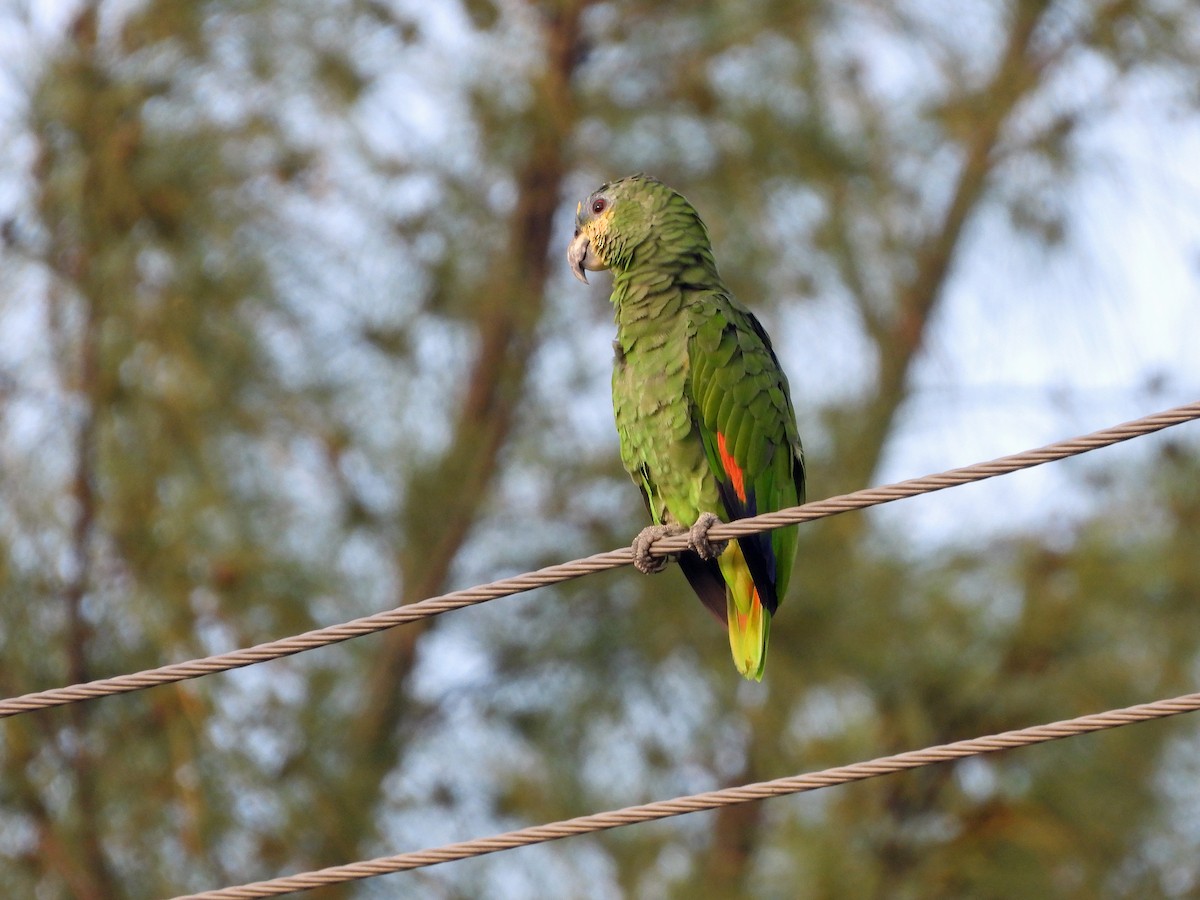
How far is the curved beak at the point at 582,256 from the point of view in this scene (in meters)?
3.58


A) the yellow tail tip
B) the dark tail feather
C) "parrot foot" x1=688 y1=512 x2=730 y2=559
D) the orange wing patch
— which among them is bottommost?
the yellow tail tip

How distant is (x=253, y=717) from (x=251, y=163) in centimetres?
189

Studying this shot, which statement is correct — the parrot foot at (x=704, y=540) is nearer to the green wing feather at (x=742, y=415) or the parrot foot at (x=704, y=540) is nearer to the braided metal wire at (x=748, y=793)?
the green wing feather at (x=742, y=415)

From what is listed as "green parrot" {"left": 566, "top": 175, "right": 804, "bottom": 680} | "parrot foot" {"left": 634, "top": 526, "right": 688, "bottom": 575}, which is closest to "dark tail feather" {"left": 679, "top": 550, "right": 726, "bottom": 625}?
"green parrot" {"left": 566, "top": 175, "right": 804, "bottom": 680}

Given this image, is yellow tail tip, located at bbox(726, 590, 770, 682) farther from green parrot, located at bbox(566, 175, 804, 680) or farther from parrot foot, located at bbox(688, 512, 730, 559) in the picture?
parrot foot, located at bbox(688, 512, 730, 559)

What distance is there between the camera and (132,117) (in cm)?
489

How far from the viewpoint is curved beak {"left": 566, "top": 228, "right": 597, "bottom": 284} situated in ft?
11.8

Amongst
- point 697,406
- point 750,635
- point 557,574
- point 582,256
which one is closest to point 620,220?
point 582,256

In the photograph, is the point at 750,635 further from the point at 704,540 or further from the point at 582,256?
the point at 582,256

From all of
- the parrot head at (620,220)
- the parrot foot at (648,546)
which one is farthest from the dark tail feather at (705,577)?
the parrot head at (620,220)

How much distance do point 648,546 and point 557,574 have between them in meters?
0.73

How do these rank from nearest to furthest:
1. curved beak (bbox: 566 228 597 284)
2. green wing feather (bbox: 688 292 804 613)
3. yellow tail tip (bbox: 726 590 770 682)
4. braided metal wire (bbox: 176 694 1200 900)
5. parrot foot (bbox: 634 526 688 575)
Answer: braided metal wire (bbox: 176 694 1200 900) → parrot foot (bbox: 634 526 688 575) → green wing feather (bbox: 688 292 804 613) → yellow tail tip (bbox: 726 590 770 682) → curved beak (bbox: 566 228 597 284)

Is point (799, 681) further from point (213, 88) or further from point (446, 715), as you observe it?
point (213, 88)

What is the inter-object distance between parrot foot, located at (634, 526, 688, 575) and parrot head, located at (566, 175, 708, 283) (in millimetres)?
625
